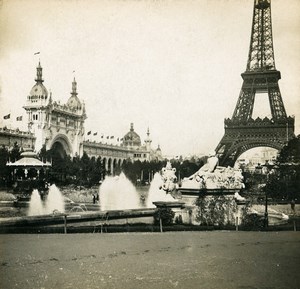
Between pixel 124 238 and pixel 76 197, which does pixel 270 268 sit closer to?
pixel 124 238

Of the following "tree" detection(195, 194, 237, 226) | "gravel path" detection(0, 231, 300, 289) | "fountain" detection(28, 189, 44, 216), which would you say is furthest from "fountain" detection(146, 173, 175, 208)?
"fountain" detection(28, 189, 44, 216)

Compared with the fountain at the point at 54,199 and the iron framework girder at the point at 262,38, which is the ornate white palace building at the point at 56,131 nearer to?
the fountain at the point at 54,199

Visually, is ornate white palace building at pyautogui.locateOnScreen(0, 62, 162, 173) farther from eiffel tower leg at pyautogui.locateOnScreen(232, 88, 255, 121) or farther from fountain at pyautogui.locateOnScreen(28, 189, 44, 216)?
fountain at pyautogui.locateOnScreen(28, 189, 44, 216)

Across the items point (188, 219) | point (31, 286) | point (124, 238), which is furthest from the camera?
point (188, 219)

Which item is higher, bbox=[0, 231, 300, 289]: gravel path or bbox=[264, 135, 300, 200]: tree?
bbox=[264, 135, 300, 200]: tree

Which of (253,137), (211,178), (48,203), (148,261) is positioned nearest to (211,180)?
(211,178)

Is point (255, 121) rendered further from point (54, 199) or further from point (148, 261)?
point (148, 261)

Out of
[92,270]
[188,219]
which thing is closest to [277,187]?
[188,219]

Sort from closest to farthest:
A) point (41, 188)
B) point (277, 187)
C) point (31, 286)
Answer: point (31, 286), point (277, 187), point (41, 188)
